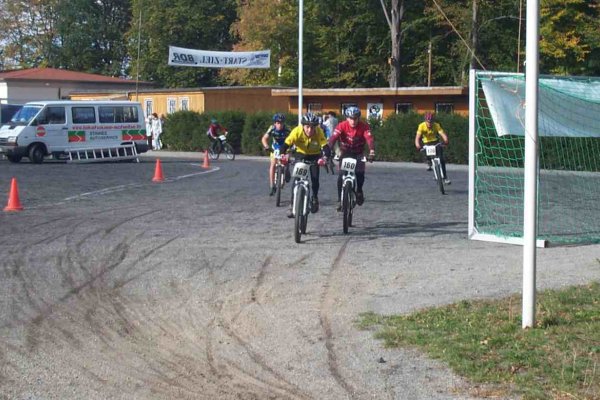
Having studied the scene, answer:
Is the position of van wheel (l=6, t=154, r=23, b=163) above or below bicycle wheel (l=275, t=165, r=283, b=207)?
below

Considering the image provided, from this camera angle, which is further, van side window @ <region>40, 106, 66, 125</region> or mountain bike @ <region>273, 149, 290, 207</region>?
van side window @ <region>40, 106, 66, 125</region>

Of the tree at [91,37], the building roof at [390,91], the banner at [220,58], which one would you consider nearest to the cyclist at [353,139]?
the building roof at [390,91]

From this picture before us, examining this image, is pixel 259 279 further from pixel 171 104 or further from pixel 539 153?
pixel 171 104

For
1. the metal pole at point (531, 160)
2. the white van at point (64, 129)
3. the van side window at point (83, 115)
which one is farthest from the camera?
the van side window at point (83, 115)

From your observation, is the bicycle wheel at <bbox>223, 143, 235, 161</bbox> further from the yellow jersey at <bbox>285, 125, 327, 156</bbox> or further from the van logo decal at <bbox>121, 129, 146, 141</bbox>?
the yellow jersey at <bbox>285, 125, 327, 156</bbox>

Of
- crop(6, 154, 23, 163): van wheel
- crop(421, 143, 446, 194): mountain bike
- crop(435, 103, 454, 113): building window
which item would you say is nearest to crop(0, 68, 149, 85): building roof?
crop(6, 154, 23, 163): van wheel

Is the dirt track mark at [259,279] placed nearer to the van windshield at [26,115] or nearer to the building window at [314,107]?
the van windshield at [26,115]

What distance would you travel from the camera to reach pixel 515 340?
726cm

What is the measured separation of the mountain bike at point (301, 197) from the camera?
A: 1275cm

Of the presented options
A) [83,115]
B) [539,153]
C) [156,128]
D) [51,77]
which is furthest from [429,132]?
[51,77]

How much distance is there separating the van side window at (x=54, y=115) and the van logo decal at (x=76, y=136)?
528 mm

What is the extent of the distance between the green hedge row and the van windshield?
11.2 meters

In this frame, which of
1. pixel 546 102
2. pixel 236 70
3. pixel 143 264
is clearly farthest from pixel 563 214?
pixel 236 70

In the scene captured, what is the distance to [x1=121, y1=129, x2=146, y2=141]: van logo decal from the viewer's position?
34.5 m
